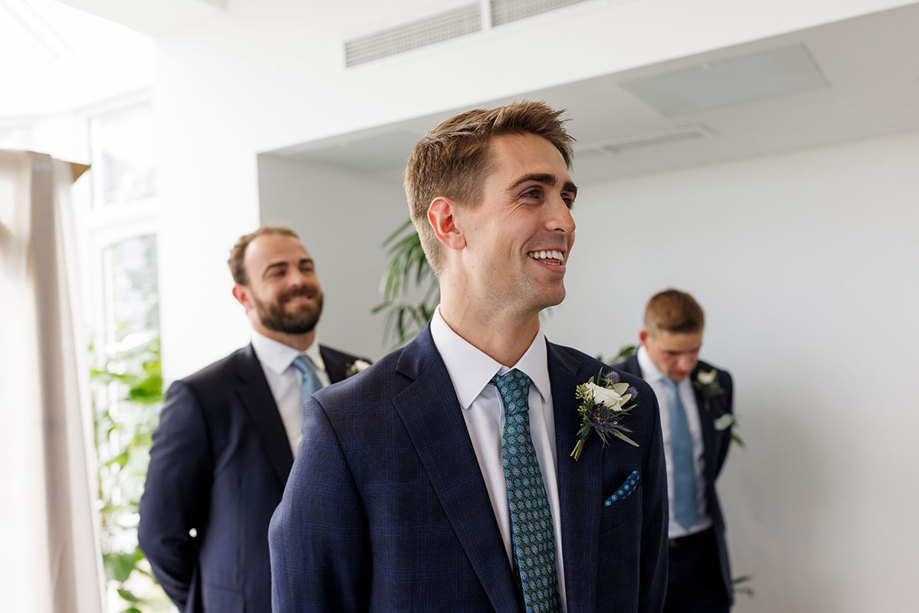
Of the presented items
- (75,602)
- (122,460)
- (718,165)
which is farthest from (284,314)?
(718,165)

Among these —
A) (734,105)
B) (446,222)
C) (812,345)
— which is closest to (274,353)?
(446,222)

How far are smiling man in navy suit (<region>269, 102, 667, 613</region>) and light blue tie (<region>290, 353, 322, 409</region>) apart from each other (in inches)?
48.3

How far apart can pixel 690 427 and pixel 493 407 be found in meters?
2.42

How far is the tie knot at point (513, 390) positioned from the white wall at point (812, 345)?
325 centimetres

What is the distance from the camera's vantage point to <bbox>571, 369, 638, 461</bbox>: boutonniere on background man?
1447 millimetres

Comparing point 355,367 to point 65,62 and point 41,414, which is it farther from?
point 65,62

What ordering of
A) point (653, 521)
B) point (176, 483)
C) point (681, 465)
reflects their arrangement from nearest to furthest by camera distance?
1. point (653, 521)
2. point (176, 483)
3. point (681, 465)

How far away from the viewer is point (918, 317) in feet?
13.1

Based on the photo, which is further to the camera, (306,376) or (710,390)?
(710,390)

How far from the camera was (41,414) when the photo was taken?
189 cm

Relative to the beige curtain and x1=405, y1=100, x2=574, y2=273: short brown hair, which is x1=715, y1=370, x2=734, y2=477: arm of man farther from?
the beige curtain

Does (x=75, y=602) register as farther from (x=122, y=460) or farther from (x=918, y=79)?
(x=918, y=79)

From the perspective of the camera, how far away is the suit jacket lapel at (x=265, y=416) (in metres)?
2.48

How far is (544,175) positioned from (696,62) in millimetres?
1682
